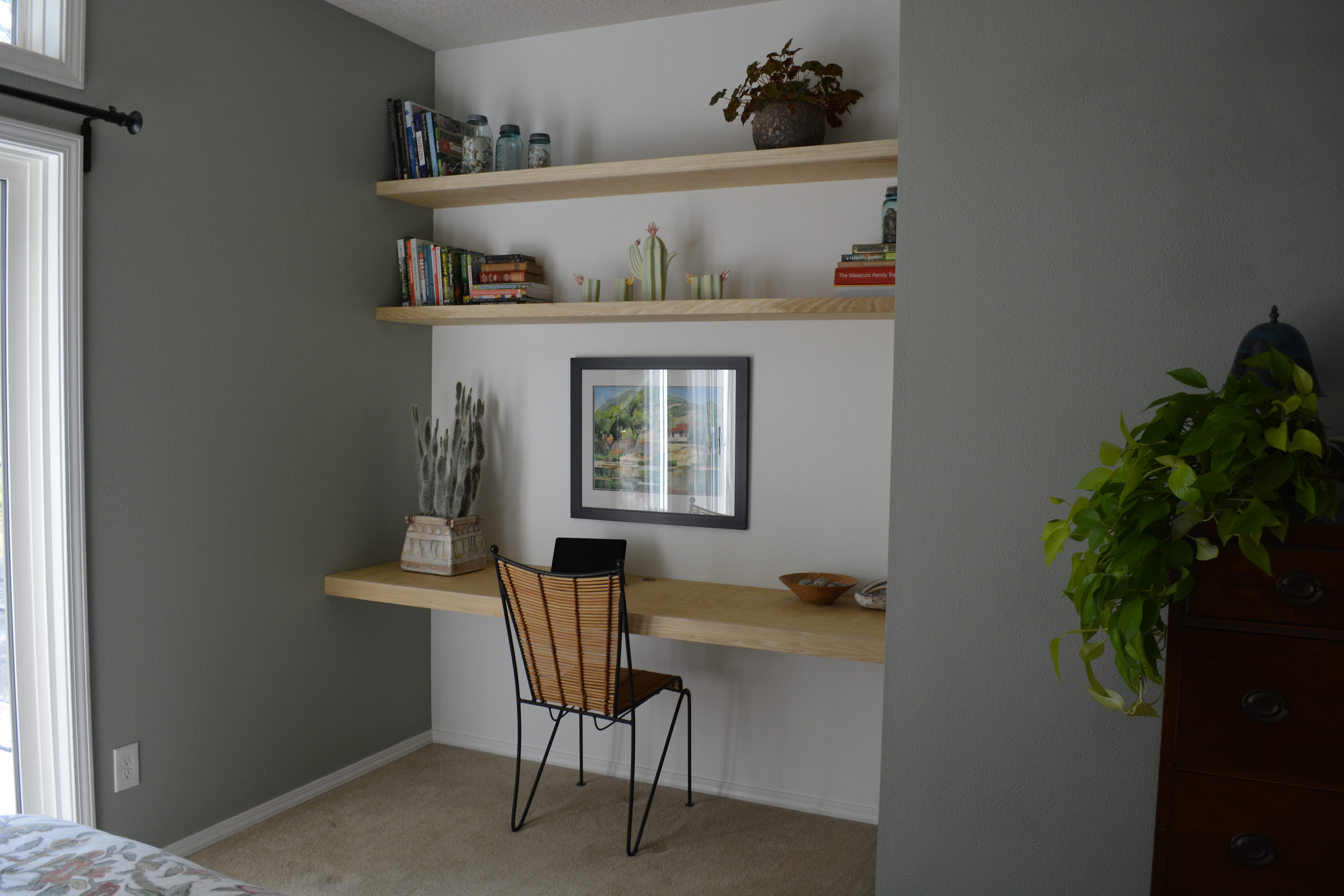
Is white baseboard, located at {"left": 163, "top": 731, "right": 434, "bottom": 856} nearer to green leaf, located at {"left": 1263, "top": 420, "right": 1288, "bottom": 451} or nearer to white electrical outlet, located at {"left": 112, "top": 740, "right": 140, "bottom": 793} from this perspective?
white electrical outlet, located at {"left": 112, "top": 740, "right": 140, "bottom": 793}

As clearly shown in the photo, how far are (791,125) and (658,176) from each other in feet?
1.52

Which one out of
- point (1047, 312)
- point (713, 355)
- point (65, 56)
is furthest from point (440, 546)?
point (1047, 312)

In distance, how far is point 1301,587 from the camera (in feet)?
4.81

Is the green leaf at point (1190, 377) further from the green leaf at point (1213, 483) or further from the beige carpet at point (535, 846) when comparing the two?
the beige carpet at point (535, 846)

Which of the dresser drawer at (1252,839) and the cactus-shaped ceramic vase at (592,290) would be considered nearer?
the dresser drawer at (1252,839)

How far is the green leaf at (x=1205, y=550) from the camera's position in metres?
1.45

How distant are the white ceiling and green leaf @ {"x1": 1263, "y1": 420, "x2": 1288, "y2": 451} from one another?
89.0 inches

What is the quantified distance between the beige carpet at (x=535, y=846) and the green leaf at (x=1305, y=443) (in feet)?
5.82

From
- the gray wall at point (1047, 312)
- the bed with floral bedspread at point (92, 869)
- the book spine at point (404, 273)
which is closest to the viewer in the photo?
the bed with floral bedspread at point (92, 869)

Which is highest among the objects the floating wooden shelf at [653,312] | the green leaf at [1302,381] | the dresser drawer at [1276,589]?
the floating wooden shelf at [653,312]

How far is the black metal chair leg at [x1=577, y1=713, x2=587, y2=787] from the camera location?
10.1ft

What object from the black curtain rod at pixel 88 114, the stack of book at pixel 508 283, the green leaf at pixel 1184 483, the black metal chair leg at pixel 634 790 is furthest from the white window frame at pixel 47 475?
the green leaf at pixel 1184 483

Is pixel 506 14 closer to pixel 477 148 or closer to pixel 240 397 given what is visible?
pixel 477 148

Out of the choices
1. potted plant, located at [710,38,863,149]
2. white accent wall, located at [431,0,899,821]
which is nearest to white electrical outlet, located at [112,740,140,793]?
white accent wall, located at [431,0,899,821]
